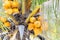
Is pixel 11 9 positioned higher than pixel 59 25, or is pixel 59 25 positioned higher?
pixel 11 9

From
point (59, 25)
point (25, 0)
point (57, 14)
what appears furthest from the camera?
point (59, 25)

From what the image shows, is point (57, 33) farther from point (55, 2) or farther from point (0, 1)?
point (0, 1)

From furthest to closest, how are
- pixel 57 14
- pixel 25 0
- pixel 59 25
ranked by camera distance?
pixel 59 25 < pixel 57 14 < pixel 25 0

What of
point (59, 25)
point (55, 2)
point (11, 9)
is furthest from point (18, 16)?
point (59, 25)

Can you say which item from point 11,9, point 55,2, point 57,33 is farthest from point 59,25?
point 11,9

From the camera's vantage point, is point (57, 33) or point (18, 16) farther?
point (57, 33)

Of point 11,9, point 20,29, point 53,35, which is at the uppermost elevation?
point 11,9
